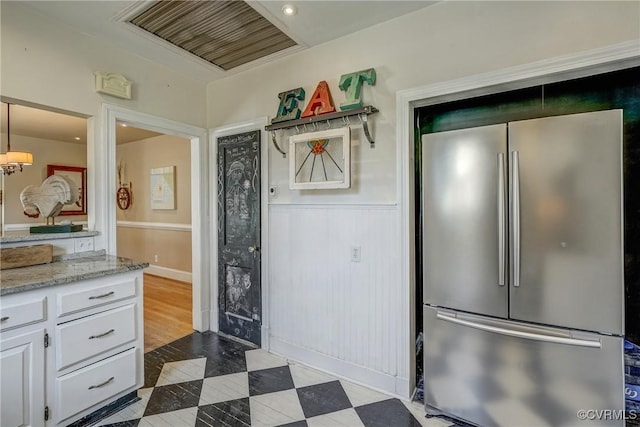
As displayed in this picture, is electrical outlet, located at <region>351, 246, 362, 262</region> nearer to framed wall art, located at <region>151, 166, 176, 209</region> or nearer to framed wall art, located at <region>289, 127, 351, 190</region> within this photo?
framed wall art, located at <region>289, 127, 351, 190</region>

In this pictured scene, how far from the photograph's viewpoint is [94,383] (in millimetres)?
1884

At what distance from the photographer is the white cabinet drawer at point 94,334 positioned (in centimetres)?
175

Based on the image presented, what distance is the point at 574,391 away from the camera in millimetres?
1542

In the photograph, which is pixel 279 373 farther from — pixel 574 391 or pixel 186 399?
pixel 574 391

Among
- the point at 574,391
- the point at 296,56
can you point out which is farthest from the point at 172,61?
the point at 574,391

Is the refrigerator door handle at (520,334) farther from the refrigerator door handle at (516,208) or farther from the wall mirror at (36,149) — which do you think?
the wall mirror at (36,149)

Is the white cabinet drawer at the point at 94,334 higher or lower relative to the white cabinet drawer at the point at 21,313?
lower

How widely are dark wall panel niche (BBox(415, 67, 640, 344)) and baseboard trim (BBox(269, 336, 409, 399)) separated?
142cm

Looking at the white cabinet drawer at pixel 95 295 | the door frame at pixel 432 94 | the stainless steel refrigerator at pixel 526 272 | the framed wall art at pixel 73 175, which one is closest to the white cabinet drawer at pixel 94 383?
the white cabinet drawer at pixel 95 295

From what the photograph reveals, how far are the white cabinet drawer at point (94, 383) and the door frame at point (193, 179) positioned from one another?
0.90 metres

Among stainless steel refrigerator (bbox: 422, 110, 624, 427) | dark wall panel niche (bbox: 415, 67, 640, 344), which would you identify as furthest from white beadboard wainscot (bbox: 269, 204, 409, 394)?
dark wall panel niche (bbox: 415, 67, 640, 344)

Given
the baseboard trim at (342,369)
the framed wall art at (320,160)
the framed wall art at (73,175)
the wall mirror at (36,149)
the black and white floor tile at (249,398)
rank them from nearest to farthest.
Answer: the black and white floor tile at (249,398)
the baseboard trim at (342,369)
the framed wall art at (320,160)
the wall mirror at (36,149)
the framed wall art at (73,175)

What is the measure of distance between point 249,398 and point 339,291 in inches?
38.2

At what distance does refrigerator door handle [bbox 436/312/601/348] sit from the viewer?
59.8 inches
